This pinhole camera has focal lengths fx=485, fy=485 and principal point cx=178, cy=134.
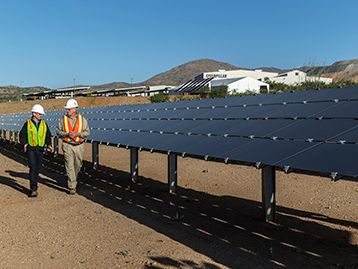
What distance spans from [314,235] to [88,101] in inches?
1906

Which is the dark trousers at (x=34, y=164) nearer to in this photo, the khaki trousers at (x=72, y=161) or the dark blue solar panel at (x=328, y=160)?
the khaki trousers at (x=72, y=161)

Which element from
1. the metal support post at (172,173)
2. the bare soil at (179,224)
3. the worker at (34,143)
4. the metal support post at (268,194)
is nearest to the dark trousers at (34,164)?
the worker at (34,143)

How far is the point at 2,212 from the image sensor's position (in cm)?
941

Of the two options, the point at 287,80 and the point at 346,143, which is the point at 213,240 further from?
the point at 287,80

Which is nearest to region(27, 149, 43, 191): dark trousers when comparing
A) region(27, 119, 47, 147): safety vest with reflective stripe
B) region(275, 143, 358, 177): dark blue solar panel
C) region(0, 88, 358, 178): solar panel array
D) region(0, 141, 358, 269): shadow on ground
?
region(27, 119, 47, 147): safety vest with reflective stripe

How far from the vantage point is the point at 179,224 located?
812 cm

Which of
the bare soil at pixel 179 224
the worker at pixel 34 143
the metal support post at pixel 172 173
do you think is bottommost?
the bare soil at pixel 179 224

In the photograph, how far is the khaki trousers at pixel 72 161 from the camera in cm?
1088

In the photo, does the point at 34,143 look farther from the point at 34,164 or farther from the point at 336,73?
the point at 336,73

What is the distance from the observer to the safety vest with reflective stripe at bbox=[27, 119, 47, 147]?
1087 centimetres

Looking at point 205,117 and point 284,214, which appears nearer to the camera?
point 284,214

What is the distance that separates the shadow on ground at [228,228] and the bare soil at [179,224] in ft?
0.05

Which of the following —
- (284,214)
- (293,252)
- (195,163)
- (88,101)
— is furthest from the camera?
(88,101)

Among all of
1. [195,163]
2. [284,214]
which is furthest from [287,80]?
[284,214]
